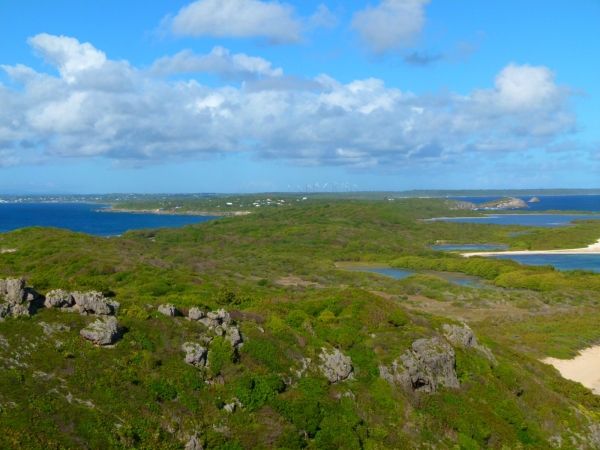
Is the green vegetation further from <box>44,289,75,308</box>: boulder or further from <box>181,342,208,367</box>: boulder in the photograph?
<box>44,289,75,308</box>: boulder

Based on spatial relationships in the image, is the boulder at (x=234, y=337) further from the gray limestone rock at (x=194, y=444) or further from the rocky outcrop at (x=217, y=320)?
the gray limestone rock at (x=194, y=444)

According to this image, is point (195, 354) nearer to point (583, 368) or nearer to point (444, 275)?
Answer: point (583, 368)

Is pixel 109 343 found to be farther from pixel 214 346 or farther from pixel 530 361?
pixel 530 361

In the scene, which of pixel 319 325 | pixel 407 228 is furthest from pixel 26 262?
pixel 407 228

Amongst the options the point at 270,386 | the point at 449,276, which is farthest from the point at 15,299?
the point at 449,276

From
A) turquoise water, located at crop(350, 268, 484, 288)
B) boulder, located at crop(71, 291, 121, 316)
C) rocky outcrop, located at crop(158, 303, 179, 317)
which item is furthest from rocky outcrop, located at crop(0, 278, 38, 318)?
turquoise water, located at crop(350, 268, 484, 288)

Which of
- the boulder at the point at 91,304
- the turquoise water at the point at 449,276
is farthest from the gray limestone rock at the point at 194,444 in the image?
the turquoise water at the point at 449,276
